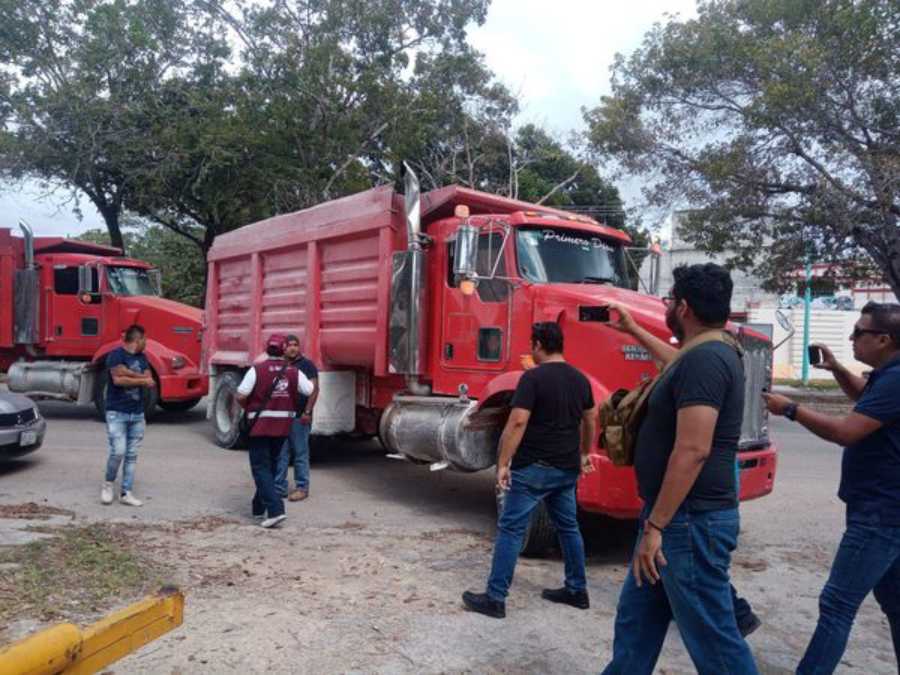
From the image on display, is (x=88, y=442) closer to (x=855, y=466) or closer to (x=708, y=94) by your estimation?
(x=855, y=466)

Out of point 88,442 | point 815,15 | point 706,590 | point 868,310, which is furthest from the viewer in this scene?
point 815,15

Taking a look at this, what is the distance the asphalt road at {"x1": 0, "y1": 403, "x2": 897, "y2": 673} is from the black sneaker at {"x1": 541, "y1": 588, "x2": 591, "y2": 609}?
0.33 ft

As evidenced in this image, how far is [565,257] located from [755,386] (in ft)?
6.30

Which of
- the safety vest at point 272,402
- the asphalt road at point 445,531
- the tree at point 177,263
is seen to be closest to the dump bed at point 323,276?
the safety vest at point 272,402

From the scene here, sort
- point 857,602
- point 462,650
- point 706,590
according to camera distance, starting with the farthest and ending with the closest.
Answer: point 462,650
point 857,602
point 706,590

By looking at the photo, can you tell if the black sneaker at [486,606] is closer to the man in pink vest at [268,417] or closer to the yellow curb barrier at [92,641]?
Answer: the yellow curb barrier at [92,641]

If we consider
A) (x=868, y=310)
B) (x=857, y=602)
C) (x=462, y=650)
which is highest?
(x=868, y=310)

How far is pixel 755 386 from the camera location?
233 inches

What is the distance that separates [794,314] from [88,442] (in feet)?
→ 84.3

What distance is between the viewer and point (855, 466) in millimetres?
3330

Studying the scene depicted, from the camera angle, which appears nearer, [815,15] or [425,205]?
[425,205]

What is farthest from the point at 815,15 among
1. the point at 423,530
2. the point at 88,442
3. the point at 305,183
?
the point at 88,442

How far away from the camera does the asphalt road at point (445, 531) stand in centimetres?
399

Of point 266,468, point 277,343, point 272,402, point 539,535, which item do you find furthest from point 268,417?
point 539,535
